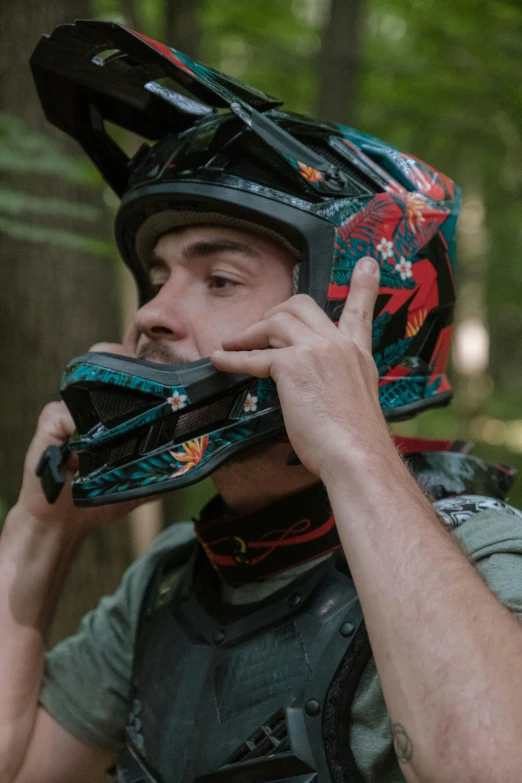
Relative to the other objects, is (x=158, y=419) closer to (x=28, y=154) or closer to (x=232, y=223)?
(x=232, y=223)

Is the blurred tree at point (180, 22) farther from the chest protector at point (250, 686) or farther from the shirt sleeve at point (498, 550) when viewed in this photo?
the shirt sleeve at point (498, 550)

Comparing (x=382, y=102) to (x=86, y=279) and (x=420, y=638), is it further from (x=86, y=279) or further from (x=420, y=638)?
(x=420, y=638)

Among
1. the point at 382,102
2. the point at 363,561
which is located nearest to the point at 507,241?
the point at 382,102

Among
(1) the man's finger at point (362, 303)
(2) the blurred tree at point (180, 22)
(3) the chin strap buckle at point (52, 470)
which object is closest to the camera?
(1) the man's finger at point (362, 303)

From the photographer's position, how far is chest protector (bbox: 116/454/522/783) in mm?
1972

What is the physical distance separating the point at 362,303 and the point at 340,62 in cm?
434

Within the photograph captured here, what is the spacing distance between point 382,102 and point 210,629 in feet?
19.3

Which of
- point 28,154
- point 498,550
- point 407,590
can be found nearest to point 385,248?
point 498,550

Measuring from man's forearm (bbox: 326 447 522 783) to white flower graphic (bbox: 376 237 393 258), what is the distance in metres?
0.90

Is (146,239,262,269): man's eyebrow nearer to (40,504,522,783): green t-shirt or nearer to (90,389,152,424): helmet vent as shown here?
(90,389,152,424): helmet vent

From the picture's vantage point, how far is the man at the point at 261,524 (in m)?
1.55

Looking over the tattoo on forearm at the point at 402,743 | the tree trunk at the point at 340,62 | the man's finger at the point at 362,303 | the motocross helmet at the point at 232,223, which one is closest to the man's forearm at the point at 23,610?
the motocross helmet at the point at 232,223

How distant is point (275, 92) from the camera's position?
8062 mm

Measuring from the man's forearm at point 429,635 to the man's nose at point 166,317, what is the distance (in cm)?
90
